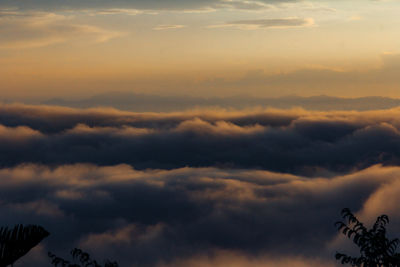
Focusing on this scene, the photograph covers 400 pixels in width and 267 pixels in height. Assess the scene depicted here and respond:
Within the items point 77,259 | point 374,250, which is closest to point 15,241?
point 77,259

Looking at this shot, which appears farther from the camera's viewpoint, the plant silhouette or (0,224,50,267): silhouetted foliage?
the plant silhouette

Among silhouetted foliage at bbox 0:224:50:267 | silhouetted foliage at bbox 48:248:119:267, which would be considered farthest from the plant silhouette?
silhouetted foliage at bbox 0:224:50:267

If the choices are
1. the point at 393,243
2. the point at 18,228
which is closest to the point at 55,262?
the point at 18,228

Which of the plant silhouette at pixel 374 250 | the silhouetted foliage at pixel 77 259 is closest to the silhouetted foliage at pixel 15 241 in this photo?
the silhouetted foliage at pixel 77 259

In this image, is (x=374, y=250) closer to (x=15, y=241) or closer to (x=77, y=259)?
(x=77, y=259)

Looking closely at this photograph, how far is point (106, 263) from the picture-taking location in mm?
15508

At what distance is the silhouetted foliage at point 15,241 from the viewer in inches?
303

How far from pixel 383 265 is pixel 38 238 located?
8.66m

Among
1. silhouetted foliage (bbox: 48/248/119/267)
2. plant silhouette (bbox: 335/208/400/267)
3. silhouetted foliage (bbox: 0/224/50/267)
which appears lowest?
silhouetted foliage (bbox: 0/224/50/267)

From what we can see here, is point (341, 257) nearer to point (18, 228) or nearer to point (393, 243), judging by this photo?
point (393, 243)

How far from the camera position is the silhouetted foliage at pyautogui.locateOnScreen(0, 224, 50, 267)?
25.2 ft

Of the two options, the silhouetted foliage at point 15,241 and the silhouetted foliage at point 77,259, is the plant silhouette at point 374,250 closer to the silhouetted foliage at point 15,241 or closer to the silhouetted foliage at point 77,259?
the silhouetted foliage at point 77,259

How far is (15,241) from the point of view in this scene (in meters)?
7.69

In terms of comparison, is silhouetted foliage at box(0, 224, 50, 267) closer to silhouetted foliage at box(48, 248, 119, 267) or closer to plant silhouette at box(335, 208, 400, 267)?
silhouetted foliage at box(48, 248, 119, 267)
